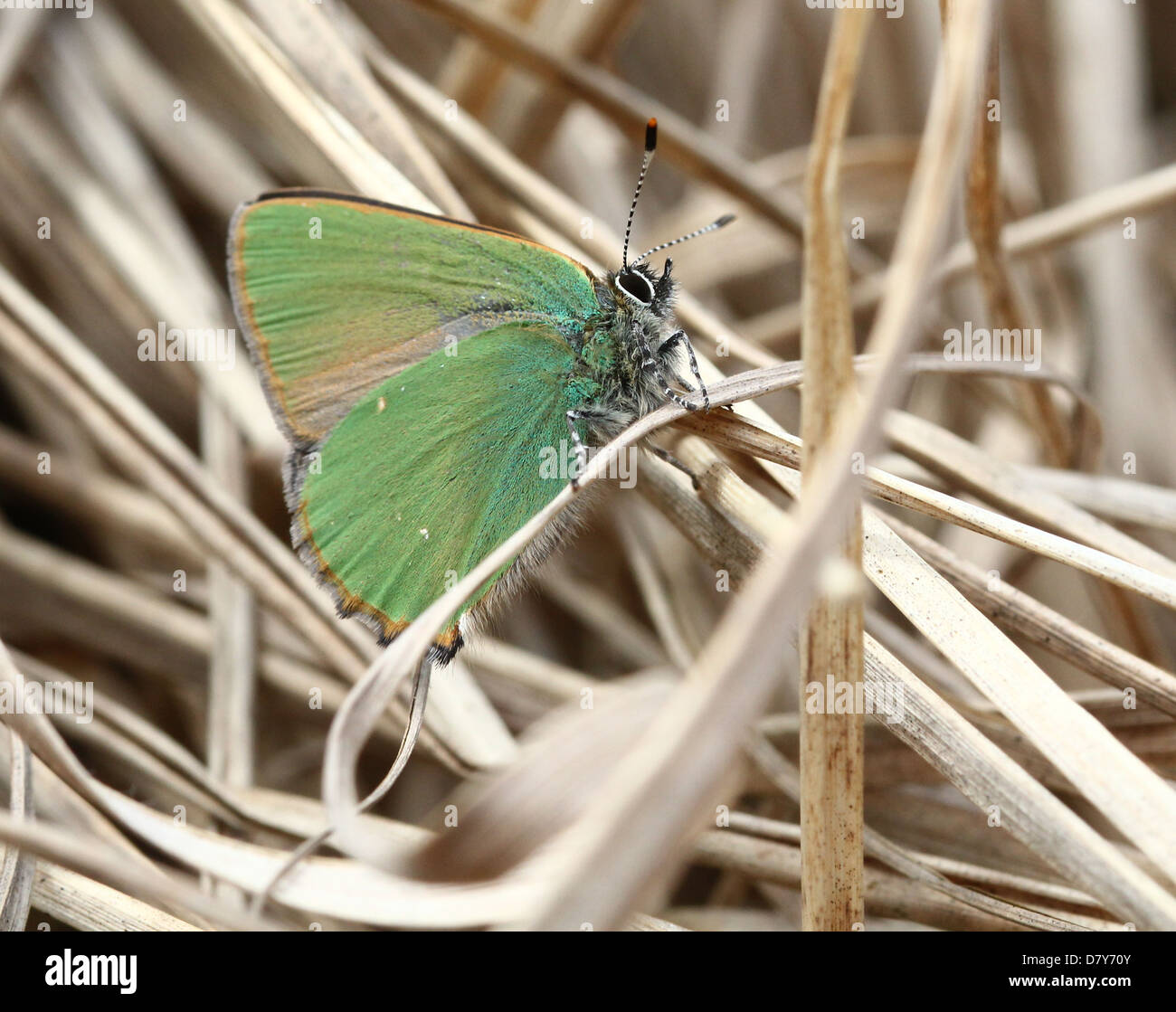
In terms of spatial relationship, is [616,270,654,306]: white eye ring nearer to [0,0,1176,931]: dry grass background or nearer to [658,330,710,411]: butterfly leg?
[658,330,710,411]: butterfly leg

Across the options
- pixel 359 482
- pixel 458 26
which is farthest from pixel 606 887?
pixel 458 26

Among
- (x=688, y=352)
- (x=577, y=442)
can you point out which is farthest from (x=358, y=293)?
(x=688, y=352)

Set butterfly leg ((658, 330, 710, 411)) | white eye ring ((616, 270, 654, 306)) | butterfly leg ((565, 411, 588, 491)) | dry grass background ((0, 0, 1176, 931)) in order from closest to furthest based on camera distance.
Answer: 1. dry grass background ((0, 0, 1176, 931))
2. butterfly leg ((658, 330, 710, 411))
3. butterfly leg ((565, 411, 588, 491))
4. white eye ring ((616, 270, 654, 306))

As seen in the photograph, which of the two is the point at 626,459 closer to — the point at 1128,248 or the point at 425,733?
the point at 425,733

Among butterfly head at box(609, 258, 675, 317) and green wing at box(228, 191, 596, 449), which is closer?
green wing at box(228, 191, 596, 449)

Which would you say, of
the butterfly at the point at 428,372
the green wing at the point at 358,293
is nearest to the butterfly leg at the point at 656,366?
the butterfly at the point at 428,372

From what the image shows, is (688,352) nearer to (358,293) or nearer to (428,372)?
(428,372)

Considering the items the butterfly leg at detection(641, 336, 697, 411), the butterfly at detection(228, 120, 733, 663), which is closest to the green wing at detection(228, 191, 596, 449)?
the butterfly at detection(228, 120, 733, 663)

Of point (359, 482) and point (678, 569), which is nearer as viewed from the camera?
point (359, 482)
